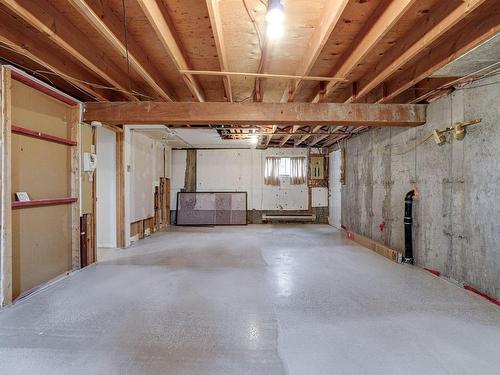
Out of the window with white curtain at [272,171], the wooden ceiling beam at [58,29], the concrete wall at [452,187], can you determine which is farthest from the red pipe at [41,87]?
the window with white curtain at [272,171]

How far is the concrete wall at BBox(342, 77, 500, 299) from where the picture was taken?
2.69m

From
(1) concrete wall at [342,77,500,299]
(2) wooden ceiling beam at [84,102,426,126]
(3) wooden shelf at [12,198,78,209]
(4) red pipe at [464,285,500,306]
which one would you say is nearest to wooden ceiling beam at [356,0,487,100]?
(2) wooden ceiling beam at [84,102,426,126]

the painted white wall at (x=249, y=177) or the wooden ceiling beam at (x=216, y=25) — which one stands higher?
the wooden ceiling beam at (x=216, y=25)

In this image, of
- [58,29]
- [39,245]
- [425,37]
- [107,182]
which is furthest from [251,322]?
[107,182]

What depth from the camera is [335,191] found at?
305 inches

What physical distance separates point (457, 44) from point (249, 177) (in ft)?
21.0

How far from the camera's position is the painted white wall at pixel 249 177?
8391mm

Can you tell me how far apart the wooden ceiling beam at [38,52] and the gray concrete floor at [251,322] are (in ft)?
7.52

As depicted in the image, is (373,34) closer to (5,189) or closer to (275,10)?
(275,10)

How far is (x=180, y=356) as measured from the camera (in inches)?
70.8

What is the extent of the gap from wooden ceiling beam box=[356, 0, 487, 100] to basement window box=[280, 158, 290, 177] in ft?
17.8

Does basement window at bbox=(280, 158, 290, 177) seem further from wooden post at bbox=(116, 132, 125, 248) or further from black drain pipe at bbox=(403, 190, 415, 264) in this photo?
wooden post at bbox=(116, 132, 125, 248)

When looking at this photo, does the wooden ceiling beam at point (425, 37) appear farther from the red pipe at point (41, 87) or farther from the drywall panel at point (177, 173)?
the drywall panel at point (177, 173)

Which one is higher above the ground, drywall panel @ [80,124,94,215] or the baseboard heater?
drywall panel @ [80,124,94,215]
